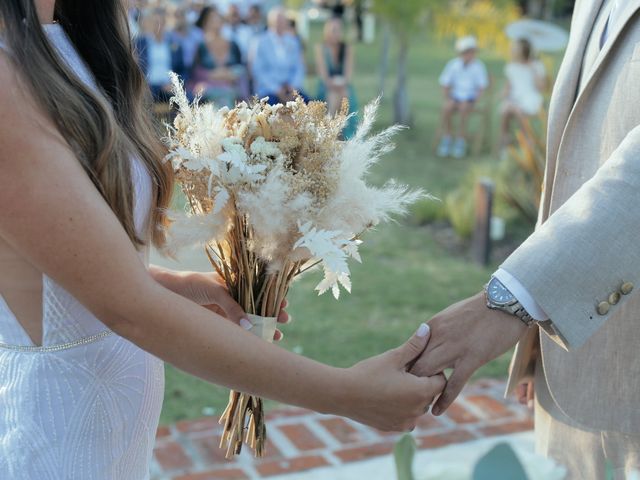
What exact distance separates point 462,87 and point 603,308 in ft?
42.9

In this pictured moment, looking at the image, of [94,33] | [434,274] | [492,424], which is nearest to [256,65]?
[434,274]

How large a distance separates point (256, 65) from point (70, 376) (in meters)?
11.3

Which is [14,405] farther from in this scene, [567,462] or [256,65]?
[256,65]

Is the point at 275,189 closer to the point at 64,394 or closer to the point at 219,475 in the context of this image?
the point at 64,394

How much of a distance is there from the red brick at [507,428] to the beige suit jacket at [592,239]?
2.19 m

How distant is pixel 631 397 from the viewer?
207 cm

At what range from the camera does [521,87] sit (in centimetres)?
1388

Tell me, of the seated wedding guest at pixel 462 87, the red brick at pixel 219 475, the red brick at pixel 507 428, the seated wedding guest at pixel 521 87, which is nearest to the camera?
the red brick at pixel 219 475

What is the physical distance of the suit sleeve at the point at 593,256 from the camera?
6.21 ft

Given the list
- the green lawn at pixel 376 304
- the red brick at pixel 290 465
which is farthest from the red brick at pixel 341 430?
the green lawn at pixel 376 304

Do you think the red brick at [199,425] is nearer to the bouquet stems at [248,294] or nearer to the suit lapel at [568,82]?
the bouquet stems at [248,294]

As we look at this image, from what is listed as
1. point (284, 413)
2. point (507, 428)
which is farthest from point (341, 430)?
point (507, 428)

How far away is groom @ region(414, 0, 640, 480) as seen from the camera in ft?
6.26

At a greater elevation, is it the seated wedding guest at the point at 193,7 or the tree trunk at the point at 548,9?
the seated wedding guest at the point at 193,7
